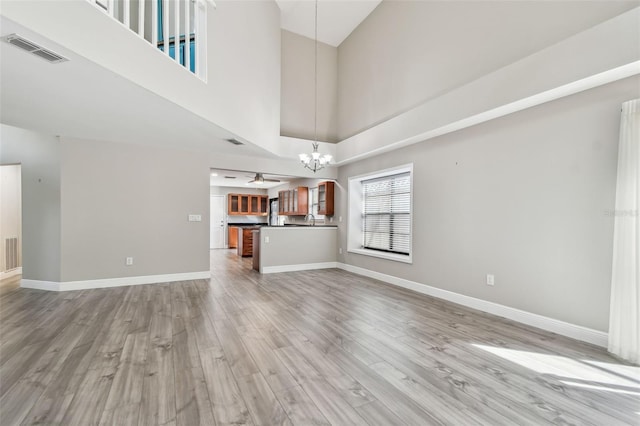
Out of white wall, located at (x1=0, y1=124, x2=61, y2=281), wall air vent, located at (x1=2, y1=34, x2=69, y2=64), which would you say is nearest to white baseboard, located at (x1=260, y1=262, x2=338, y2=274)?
white wall, located at (x1=0, y1=124, x2=61, y2=281)

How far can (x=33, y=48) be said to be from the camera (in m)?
1.98

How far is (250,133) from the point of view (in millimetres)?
4559

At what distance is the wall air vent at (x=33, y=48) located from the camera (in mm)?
1872

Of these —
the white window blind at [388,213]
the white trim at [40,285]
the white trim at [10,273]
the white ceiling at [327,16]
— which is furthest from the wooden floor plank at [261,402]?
the white ceiling at [327,16]

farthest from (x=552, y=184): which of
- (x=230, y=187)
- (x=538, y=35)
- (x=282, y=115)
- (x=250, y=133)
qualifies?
(x=230, y=187)

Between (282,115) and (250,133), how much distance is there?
2.05 metres

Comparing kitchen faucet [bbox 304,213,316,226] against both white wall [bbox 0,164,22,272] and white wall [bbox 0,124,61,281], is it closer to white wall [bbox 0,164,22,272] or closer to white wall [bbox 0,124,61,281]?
white wall [bbox 0,124,61,281]

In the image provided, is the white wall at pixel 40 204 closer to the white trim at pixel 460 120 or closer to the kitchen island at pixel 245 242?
the kitchen island at pixel 245 242

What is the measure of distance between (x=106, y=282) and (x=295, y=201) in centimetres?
501

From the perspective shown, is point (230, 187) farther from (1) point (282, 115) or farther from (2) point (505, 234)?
(2) point (505, 234)

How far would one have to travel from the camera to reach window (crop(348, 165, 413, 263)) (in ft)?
17.1

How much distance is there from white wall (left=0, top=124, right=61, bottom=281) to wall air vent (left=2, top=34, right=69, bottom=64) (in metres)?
3.26

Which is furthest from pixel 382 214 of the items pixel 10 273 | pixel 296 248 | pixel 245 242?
pixel 10 273

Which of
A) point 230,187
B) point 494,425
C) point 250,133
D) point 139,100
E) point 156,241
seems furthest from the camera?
point 230,187
